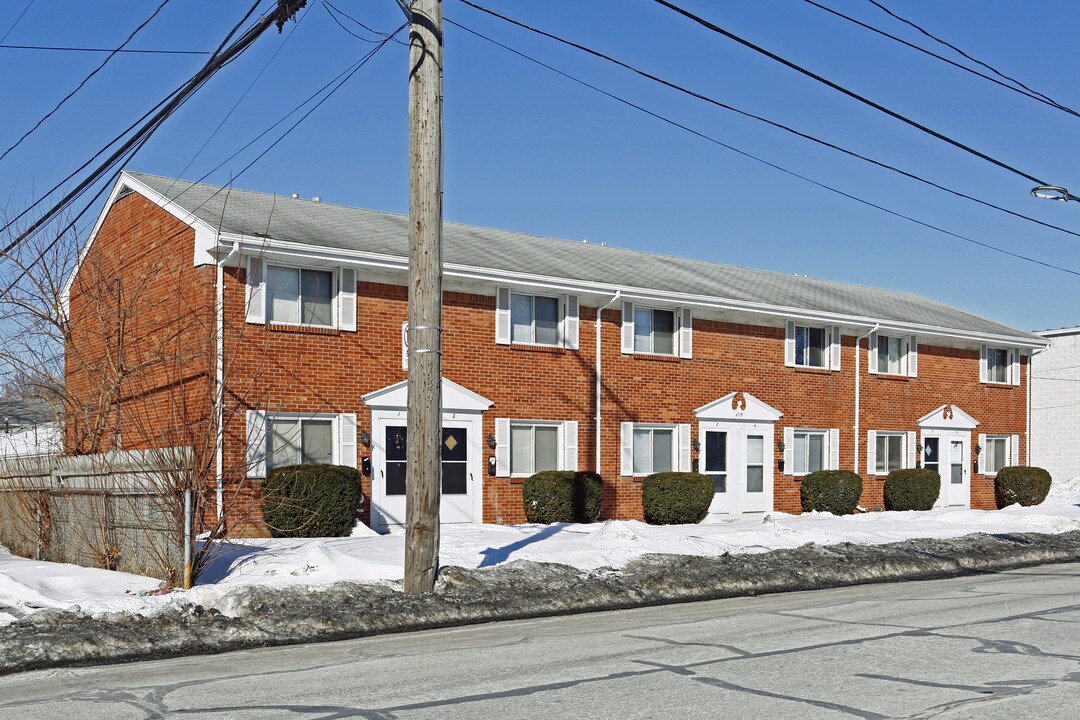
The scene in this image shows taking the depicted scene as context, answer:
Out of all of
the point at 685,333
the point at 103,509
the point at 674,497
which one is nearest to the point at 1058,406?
the point at 685,333

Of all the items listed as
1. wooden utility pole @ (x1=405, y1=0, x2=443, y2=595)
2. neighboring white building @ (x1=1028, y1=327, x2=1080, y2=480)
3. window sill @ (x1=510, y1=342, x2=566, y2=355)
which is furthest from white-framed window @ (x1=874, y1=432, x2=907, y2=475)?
wooden utility pole @ (x1=405, y1=0, x2=443, y2=595)

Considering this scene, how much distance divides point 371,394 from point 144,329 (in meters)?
4.49

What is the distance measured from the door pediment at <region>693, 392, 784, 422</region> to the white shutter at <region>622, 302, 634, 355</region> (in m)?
2.47

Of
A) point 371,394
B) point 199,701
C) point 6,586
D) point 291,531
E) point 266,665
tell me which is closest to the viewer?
point 199,701

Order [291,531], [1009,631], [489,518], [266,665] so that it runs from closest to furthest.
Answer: [266,665]
[1009,631]
[291,531]
[489,518]

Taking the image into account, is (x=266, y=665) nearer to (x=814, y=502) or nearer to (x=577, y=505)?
(x=577, y=505)

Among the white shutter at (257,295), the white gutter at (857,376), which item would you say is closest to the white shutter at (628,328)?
the white gutter at (857,376)

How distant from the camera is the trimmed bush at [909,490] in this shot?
2897 cm

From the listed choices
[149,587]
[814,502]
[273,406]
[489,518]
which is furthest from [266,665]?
[814,502]

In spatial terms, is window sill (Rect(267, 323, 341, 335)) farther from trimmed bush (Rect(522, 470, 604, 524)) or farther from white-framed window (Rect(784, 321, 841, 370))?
white-framed window (Rect(784, 321, 841, 370))

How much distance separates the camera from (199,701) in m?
7.97

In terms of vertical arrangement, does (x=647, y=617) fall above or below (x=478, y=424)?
below

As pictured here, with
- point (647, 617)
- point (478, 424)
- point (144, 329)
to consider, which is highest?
point (144, 329)

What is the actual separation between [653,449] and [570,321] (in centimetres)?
372
